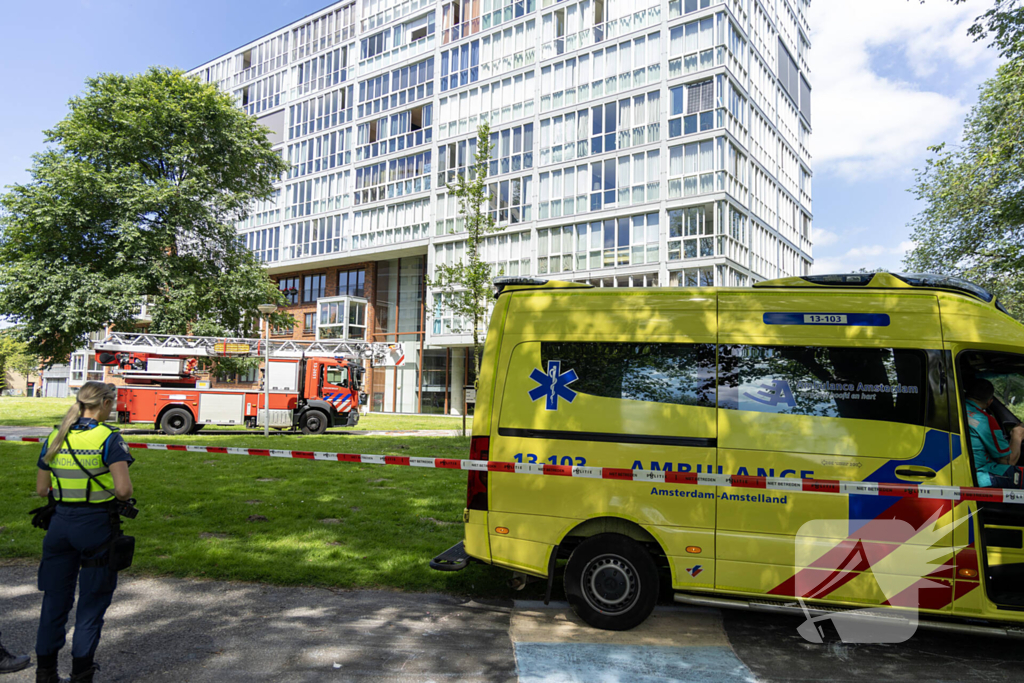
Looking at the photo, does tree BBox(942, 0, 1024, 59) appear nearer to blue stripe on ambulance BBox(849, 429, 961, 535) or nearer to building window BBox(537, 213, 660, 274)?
blue stripe on ambulance BBox(849, 429, 961, 535)

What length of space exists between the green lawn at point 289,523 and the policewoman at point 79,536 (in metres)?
2.18

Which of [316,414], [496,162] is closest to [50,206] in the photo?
[316,414]

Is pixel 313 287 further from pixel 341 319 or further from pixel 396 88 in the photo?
pixel 396 88

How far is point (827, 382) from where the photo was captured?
14.9ft

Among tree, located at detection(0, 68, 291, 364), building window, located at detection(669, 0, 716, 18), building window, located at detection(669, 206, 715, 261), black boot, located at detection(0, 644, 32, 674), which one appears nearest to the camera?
black boot, located at detection(0, 644, 32, 674)

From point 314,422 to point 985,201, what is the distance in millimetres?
24447

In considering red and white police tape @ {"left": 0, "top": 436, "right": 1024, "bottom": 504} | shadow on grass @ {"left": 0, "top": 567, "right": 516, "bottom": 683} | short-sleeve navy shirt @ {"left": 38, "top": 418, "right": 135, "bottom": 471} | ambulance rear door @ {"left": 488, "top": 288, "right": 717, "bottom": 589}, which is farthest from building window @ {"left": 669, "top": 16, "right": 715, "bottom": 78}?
short-sleeve navy shirt @ {"left": 38, "top": 418, "right": 135, "bottom": 471}

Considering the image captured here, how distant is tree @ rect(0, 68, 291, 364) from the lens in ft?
76.8

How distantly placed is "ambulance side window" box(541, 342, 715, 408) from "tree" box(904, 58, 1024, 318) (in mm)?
13010

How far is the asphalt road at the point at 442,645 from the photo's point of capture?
395 cm

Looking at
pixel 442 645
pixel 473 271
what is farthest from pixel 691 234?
pixel 442 645

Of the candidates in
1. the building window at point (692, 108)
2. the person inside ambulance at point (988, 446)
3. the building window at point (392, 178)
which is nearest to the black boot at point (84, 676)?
the person inside ambulance at point (988, 446)

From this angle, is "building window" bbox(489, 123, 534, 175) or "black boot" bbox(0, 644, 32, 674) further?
"building window" bbox(489, 123, 534, 175)

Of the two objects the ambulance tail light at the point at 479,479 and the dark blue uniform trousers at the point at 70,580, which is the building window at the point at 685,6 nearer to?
the ambulance tail light at the point at 479,479
